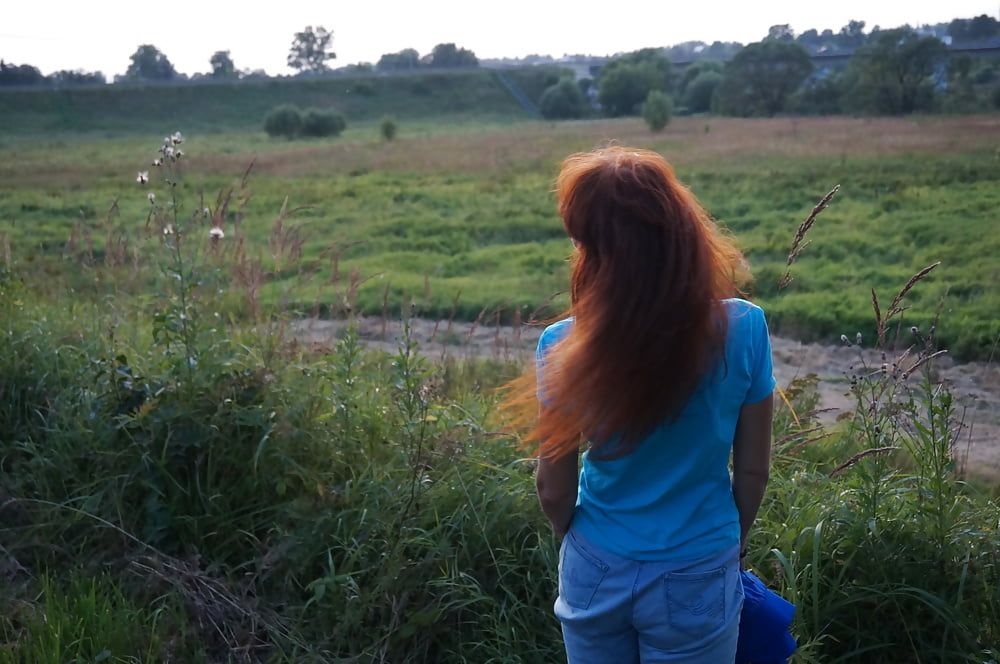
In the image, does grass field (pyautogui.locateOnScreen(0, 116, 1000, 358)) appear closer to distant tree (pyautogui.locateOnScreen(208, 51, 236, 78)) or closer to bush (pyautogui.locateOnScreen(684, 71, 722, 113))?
bush (pyautogui.locateOnScreen(684, 71, 722, 113))

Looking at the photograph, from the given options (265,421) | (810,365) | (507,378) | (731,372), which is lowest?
(810,365)

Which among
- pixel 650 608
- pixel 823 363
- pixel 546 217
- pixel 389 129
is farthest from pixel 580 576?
pixel 389 129

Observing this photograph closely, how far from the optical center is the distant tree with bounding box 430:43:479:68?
7531cm

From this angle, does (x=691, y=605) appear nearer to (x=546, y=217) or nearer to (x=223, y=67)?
(x=546, y=217)

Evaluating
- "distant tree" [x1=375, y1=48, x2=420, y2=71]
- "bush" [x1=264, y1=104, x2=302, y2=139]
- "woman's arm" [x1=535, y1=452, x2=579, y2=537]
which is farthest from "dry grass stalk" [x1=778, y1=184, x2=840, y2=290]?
"distant tree" [x1=375, y1=48, x2=420, y2=71]

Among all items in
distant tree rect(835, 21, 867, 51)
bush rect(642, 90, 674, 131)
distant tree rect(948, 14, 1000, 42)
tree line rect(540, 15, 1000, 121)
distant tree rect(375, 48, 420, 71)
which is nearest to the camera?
distant tree rect(948, 14, 1000, 42)

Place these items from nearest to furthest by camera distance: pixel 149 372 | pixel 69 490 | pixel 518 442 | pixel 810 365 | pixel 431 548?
pixel 431 548
pixel 518 442
pixel 69 490
pixel 149 372
pixel 810 365

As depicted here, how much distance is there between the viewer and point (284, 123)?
167 ft

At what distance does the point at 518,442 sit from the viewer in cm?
406

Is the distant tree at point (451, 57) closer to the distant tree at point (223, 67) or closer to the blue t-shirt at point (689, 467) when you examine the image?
the distant tree at point (223, 67)

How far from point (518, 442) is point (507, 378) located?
79.8 inches

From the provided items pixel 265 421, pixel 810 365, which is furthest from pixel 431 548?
pixel 810 365

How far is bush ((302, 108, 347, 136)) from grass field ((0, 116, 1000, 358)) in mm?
20277

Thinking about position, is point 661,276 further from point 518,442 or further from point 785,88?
point 785,88
